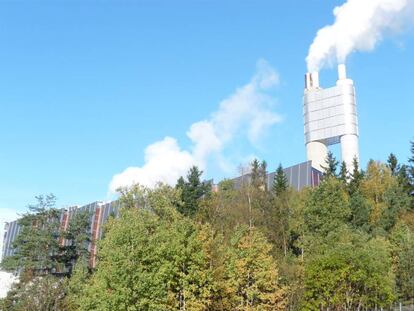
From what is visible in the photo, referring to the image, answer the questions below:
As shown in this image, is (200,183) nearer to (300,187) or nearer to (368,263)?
(300,187)

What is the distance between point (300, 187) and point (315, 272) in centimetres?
3155

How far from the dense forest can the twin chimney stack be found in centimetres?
972

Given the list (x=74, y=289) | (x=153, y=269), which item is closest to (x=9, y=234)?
(x=74, y=289)

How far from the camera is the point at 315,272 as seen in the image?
4247cm

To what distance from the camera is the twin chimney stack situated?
80.7m

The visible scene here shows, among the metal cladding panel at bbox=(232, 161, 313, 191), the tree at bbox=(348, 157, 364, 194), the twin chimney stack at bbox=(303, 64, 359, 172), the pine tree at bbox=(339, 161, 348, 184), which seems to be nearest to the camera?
the tree at bbox=(348, 157, 364, 194)

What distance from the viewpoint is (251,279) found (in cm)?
4003

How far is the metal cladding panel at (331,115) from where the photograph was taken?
81.6 metres

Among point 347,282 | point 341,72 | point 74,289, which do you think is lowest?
point 74,289

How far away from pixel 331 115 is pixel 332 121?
1147mm

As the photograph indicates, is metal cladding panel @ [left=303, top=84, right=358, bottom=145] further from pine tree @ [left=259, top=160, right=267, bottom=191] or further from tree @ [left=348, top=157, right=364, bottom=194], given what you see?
pine tree @ [left=259, top=160, right=267, bottom=191]

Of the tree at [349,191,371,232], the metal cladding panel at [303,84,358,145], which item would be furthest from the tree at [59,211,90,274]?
the metal cladding panel at [303,84,358,145]

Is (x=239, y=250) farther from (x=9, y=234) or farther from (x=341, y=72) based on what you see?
(x=9, y=234)

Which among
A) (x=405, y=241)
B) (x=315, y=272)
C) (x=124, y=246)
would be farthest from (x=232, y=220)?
(x=124, y=246)
